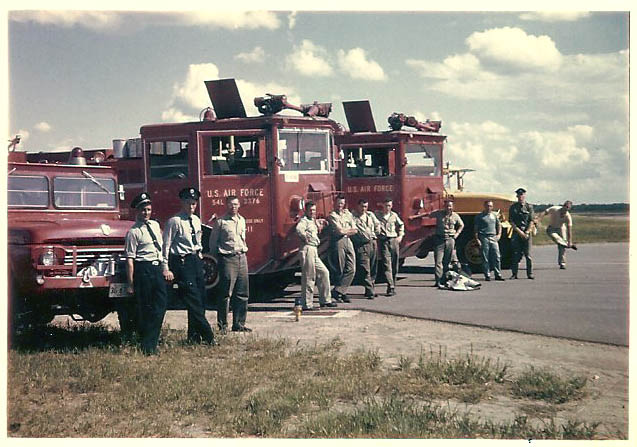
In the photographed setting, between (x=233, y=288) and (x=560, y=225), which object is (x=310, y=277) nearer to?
(x=233, y=288)

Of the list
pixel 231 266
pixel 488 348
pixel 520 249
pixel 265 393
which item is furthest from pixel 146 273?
pixel 520 249

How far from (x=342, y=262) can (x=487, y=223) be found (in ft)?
12.9

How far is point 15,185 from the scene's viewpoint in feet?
31.0

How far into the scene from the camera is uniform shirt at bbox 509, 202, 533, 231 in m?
14.9

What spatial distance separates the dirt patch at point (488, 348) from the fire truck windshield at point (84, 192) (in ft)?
5.87

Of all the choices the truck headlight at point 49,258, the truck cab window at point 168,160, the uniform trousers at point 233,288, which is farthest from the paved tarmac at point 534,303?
the truck headlight at point 49,258

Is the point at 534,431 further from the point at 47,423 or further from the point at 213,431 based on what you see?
the point at 47,423

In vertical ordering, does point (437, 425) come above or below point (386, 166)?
below

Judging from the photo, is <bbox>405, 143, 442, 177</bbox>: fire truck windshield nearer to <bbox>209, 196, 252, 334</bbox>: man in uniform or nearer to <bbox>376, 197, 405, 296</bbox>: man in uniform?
<bbox>376, 197, 405, 296</bbox>: man in uniform

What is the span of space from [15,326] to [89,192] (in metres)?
2.40

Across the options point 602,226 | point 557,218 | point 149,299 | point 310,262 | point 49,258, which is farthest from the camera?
point 557,218

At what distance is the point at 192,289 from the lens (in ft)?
28.6

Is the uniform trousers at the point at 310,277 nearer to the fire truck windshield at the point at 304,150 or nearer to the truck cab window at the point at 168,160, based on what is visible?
the fire truck windshield at the point at 304,150
